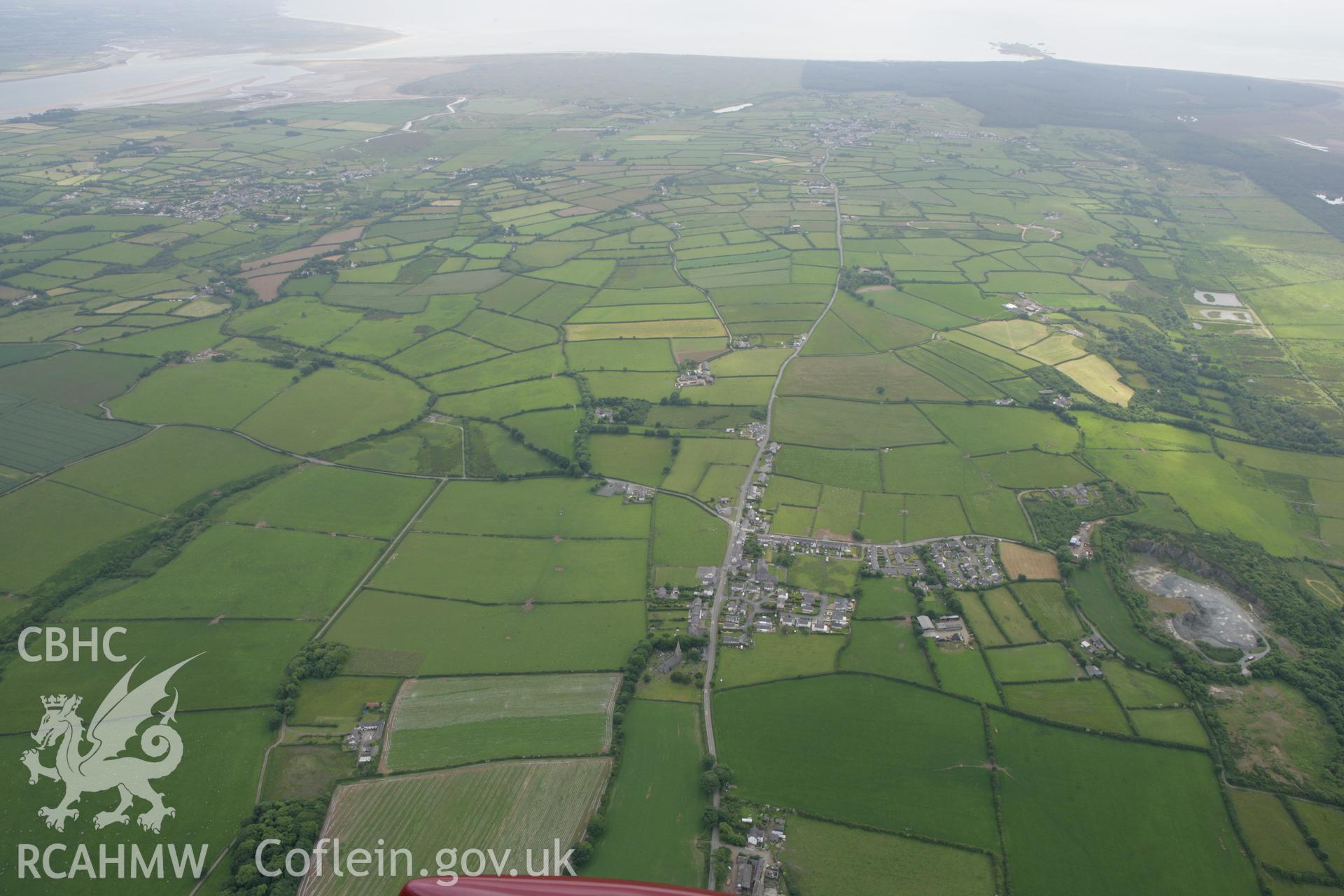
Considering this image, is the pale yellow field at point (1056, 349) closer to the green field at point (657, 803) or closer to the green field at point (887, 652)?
the green field at point (887, 652)

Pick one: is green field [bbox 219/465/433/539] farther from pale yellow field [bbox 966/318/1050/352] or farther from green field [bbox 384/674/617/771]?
pale yellow field [bbox 966/318/1050/352]

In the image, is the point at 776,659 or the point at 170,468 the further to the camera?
the point at 170,468

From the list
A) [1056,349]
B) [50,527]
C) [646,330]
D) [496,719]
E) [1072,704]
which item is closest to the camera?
[496,719]

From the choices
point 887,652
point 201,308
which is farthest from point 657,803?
point 201,308

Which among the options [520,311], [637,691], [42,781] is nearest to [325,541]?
[42,781]

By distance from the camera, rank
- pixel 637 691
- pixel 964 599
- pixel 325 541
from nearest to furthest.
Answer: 1. pixel 637 691
2. pixel 964 599
3. pixel 325 541

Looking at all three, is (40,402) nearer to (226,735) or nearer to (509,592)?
(226,735)

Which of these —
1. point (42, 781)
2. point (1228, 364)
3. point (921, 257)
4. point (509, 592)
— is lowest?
point (42, 781)

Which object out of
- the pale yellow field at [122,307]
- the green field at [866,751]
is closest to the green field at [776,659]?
the green field at [866,751]

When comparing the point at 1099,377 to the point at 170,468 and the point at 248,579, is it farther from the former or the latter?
the point at 170,468
